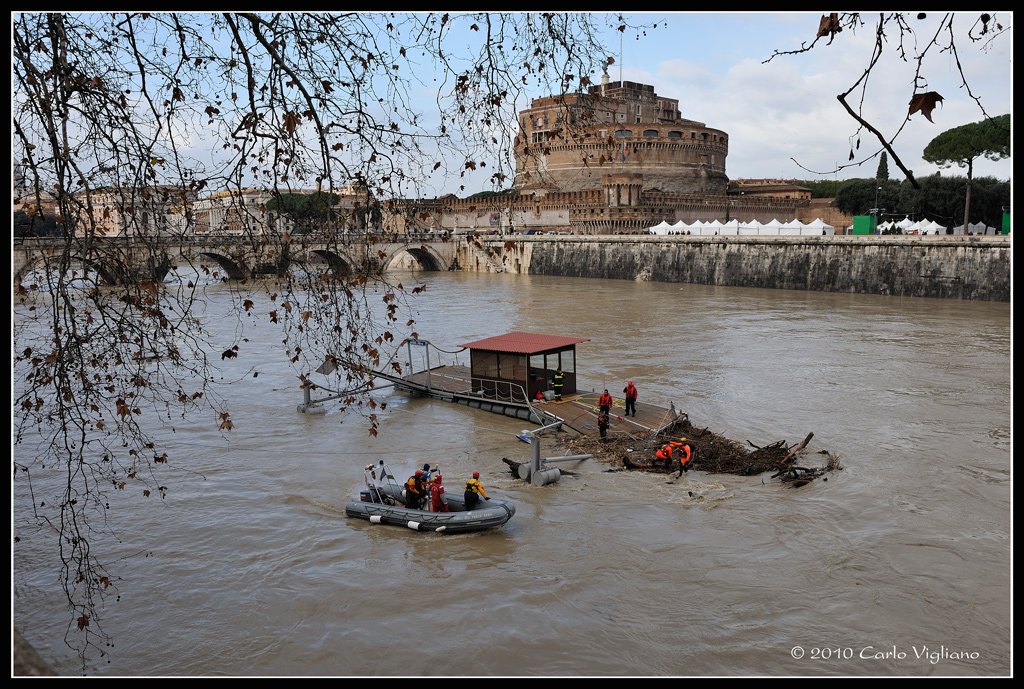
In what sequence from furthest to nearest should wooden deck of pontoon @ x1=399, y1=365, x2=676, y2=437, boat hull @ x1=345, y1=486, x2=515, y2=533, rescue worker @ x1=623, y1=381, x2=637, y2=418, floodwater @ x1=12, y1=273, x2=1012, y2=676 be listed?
rescue worker @ x1=623, y1=381, x2=637, y2=418 < wooden deck of pontoon @ x1=399, y1=365, x2=676, y2=437 < boat hull @ x1=345, y1=486, x2=515, y2=533 < floodwater @ x1=12, y1=273, x2=1012, y2=676

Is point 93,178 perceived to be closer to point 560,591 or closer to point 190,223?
point 190,223

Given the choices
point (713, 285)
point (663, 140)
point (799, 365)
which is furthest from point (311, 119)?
point (663, 140)

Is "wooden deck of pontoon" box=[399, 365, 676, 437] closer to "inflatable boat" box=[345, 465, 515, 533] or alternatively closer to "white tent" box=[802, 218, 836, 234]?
"inflatable boat" box=[345, 465, 515, 533]

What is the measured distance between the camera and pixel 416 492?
10438 mm

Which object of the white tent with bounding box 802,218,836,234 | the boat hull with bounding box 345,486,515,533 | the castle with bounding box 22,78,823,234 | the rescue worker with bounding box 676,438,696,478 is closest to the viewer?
the boat hull with bounding box 345,486,515,533

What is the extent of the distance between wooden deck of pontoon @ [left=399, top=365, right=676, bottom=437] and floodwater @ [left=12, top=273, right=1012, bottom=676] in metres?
0.52

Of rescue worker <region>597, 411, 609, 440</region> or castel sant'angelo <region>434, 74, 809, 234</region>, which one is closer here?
rescue worker <region>597, 411, 609, 440</region>

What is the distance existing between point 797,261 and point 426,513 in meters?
34.7

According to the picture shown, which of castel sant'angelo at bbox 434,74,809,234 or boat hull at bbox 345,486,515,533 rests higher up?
castel sant'angelo at bbox 434,74,809,234

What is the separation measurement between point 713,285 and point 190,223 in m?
41.9

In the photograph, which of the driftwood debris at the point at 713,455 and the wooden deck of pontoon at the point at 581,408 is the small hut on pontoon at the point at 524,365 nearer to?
the wooden deck of pontoon at the point at 581,408

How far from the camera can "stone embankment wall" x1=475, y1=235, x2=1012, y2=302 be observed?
112 feet

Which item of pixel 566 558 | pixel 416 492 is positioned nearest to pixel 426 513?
pixel 416 492

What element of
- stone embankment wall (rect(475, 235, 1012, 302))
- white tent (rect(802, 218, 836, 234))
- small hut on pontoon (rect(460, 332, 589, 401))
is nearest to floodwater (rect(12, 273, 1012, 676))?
small hut on pontoon (rect(460, 332, 589, 401))
